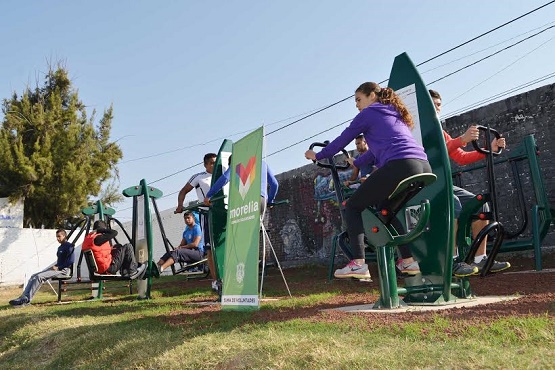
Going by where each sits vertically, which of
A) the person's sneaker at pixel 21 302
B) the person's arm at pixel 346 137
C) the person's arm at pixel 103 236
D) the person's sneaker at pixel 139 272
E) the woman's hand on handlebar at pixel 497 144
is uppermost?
the person's arm at pixel 346 137

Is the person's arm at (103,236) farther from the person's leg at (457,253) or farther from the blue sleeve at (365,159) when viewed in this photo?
the person's leg at (457,253)

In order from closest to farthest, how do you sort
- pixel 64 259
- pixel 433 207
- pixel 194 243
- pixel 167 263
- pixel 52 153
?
pixel 433 207 → pixel 167 263 → pixel 194 243 → pixel 64 259 → pixel 52 153

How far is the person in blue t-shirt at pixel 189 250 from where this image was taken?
7.36m

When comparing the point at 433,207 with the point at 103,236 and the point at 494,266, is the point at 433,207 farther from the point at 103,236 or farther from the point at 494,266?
the point at 103,236

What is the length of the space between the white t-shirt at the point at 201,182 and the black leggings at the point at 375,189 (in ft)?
11.0

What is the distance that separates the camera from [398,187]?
3.38 metres

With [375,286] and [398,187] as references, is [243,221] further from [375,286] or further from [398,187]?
[375,286]

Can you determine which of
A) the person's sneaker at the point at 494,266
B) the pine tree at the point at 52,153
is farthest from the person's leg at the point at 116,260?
the pine tree at the point at 52,153

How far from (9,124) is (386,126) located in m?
23.1

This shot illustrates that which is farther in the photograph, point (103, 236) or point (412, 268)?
point (103, 236)

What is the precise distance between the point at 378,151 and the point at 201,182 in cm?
360

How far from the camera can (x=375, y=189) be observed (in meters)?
3.51

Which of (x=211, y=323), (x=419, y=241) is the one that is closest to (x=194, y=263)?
(x=211, y=323)

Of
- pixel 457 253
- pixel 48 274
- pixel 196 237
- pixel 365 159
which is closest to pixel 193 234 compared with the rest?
pixel 196 237
